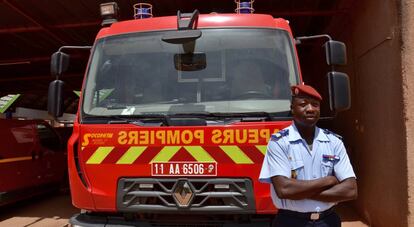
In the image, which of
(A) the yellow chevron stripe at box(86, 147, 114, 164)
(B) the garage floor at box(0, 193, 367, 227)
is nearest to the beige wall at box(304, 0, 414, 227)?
(B) the garage floor at box(0, 193, 367, 227)

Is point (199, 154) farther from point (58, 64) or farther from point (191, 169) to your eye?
point (58, 64)

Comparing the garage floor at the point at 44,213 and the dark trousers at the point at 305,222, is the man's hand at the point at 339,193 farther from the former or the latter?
the garage floor at the point at 44,213

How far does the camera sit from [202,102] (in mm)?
4168

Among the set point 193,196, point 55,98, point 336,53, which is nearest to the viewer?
point 193,196

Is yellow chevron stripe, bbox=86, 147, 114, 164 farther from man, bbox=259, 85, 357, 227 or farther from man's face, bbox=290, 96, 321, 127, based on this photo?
man's face, bbox=290, 96, 321, 127

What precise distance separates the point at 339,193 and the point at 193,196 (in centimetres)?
156

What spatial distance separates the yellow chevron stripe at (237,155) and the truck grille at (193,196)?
17cm

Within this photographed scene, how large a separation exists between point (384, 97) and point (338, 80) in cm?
164

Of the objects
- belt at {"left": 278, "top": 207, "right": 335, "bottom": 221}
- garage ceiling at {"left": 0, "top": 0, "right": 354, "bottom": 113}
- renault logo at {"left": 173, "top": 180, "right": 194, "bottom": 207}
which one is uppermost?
Result: garage ceiling at {"left": 0, "top": 0, "right": 354, "bottom": 113}

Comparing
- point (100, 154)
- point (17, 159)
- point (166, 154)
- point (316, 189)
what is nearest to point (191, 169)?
point (166, 154)

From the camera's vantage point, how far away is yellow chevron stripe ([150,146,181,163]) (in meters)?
3.91

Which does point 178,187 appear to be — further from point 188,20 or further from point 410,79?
point 410,79

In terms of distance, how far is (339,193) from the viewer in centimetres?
255

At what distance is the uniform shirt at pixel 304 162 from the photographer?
2.58m
